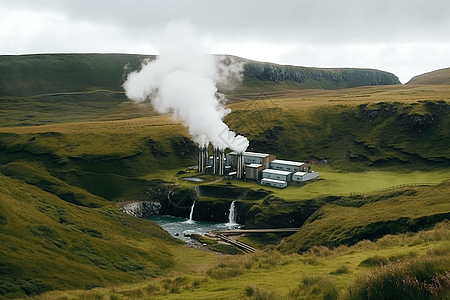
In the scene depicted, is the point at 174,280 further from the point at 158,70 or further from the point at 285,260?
the point at 158,70

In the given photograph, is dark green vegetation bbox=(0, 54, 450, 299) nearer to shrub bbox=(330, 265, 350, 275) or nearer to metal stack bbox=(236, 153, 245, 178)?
shrub bbox=(330, 265, 350, 275)

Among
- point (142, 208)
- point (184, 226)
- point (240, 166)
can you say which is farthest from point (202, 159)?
point (184, 226)

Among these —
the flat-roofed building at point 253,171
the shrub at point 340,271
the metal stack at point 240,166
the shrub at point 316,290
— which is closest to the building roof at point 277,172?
the flat-roofed building at point 253,171

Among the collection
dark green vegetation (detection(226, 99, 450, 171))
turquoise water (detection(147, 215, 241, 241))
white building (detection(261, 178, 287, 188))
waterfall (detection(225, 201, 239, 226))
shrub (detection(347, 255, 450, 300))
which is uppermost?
shrub (detection(347, 255, 450, 300))

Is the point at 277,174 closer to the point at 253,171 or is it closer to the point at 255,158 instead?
the point at 253,171

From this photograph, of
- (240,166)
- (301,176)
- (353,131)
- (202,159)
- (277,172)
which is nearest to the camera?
(301,176)

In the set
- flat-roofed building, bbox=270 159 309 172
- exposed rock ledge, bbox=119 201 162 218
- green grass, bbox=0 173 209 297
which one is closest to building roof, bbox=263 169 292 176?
flat-roofed building, bbox=270 159 309 172
